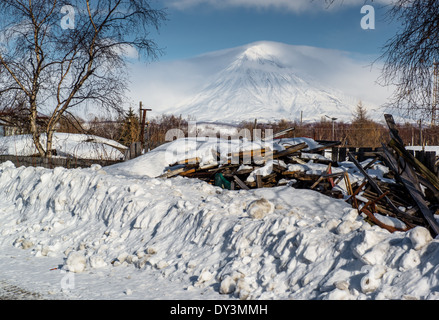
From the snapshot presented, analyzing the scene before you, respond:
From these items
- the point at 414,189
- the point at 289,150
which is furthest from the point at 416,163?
the point at 289,150

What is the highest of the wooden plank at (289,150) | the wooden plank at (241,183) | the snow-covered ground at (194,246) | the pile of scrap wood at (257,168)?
the wooden plank at (289,150)

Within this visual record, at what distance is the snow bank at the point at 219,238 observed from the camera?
12.5ft

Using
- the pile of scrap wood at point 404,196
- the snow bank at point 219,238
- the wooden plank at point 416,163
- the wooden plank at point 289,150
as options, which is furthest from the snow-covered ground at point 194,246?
the wooden plank at point 289,150

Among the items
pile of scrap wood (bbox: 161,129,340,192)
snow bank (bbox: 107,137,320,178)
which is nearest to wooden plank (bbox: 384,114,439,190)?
pile of scrap wood (bbox: 161,129,340,192)

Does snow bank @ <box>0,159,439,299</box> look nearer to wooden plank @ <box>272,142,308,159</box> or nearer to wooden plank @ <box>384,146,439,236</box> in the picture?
wooden plank @ <box>384,146,439,236</box>

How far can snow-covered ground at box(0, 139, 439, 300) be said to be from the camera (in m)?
3.84

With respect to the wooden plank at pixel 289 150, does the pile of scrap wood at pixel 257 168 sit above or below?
below

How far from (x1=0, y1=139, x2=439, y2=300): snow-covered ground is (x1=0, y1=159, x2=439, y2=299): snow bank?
1 cm

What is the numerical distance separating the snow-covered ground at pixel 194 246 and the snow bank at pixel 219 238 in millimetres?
14

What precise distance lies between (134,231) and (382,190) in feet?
Result: 16.1

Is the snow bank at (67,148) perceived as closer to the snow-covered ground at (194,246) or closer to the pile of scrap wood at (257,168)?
the pile of scrap wood at (257,168)

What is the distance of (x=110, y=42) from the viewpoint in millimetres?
12812

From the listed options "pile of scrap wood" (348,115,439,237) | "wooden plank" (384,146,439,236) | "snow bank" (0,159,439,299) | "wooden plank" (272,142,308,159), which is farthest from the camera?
"wooden plank" (272,142,308,159)

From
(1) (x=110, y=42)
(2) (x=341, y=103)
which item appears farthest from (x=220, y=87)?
(1) (x=110, y=42)
